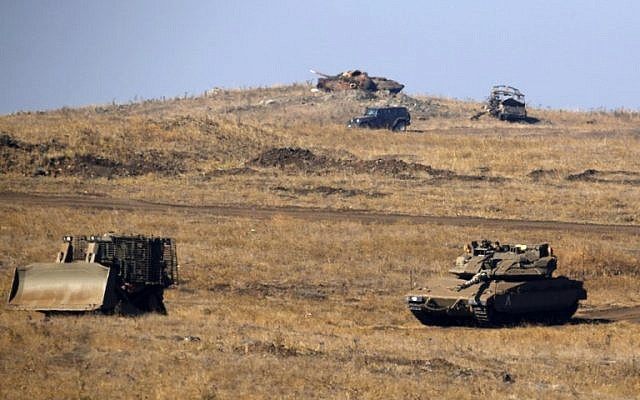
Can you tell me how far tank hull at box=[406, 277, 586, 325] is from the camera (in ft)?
87.7

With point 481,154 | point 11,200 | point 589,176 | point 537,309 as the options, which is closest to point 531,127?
point 481,154

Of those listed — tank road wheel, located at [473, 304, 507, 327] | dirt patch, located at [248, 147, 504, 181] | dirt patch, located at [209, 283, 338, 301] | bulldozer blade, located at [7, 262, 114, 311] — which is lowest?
dirt patch, located at [209, 283, 338, 301]

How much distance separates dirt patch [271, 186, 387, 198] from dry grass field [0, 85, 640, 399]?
0.18 meters

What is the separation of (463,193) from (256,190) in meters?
9.21

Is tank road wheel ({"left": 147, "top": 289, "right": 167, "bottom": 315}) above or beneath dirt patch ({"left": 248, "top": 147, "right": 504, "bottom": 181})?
beneath

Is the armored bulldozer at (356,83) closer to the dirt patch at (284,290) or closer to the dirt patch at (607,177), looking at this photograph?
the dirt patch at (607,177)

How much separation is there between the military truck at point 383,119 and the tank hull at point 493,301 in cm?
5240

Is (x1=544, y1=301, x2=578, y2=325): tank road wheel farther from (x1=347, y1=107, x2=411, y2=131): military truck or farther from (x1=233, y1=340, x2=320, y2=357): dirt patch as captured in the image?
(x1=347, y1=107, x2=411, y2=131): military truck

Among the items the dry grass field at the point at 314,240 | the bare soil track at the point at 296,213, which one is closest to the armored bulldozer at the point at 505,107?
the dry grass field at the point at 314,240

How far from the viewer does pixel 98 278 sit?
2392 centimetres

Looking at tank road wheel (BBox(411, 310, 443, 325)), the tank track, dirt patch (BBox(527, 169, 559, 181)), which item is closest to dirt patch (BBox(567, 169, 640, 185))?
dirt patch (BBox(527, 169, 559, 181))

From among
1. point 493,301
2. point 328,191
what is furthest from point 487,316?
point 328,191

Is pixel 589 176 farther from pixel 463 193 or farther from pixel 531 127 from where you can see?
pixel 531 127

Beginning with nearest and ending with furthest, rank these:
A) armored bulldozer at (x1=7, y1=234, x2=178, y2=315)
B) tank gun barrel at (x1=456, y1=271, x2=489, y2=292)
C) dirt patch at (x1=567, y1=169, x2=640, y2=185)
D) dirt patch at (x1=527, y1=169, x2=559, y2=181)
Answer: armored bulldozer at (x1=7, y1=234, x2=178, y2=315) < tank gun barrel at (x1=456, y1=271, x2=489, y2=292) < dirt patch at (x1=567, y1=169, x2=640, y2=185) < dirt patch at (x1=527, y1=169, x2=559, y2=181)
